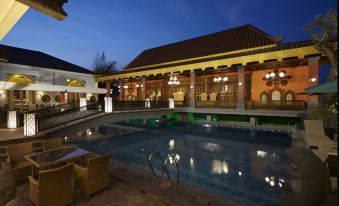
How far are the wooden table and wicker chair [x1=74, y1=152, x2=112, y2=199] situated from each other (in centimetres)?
44

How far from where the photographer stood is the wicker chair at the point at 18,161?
4.76 m

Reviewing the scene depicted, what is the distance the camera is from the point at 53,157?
4602 millimetres

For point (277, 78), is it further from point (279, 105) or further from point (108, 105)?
point (108, 105)

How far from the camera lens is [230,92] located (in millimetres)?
21375

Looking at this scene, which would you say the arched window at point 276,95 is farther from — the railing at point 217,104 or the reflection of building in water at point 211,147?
the reflection of building in water at point 211,147

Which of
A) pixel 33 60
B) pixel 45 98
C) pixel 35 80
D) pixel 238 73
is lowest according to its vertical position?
pixel 45 98

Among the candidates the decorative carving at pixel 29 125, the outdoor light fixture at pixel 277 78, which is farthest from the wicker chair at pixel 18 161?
the outdoor light fixture at pixel 277 78

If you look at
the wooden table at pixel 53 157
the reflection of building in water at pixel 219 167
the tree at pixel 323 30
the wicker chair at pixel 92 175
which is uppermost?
the tree at pixel 323 30

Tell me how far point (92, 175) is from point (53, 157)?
50.3 inches

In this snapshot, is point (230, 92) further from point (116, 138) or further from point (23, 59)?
point (23, 59)

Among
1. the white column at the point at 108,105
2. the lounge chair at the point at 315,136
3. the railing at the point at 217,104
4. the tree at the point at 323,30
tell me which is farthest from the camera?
the railing at the point at 217,104

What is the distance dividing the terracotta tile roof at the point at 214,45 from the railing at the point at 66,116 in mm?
15077

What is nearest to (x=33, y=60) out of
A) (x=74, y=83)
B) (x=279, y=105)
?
(x=74, y=83)

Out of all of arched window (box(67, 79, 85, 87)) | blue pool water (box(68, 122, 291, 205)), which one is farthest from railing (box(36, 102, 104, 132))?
arched window (box(67, 79, 85, 87))
